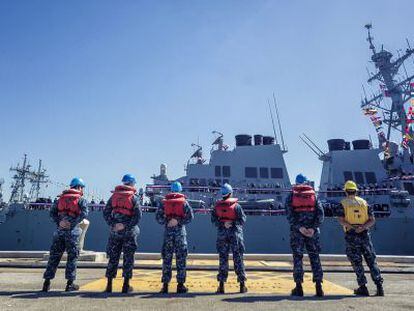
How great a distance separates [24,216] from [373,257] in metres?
18.2

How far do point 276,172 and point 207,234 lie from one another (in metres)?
6.63

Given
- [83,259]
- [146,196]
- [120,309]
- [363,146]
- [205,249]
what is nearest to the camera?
[120,309]

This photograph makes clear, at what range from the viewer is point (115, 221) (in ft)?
15.2

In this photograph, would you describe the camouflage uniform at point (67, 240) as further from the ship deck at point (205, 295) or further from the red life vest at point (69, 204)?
the ship deck at point (205, 295)

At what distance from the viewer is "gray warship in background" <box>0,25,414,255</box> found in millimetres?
17172

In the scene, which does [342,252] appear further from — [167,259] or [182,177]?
[167,259]

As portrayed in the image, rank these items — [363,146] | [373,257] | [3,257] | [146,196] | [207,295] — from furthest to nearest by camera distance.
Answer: [363,146], [146,196], [3,257], [373,257], [207,295]

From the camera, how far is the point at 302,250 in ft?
14.9

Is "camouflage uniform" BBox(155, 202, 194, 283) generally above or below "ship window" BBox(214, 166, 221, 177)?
below

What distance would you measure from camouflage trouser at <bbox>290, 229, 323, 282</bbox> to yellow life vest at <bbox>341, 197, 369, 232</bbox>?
56 cm

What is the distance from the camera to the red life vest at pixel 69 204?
15.4 feet

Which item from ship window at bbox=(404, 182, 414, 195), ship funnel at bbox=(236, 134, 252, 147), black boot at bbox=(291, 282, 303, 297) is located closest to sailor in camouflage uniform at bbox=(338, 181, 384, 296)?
black boot at bbox=(291, 282, 303, 297)

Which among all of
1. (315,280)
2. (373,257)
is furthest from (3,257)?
(373,257)

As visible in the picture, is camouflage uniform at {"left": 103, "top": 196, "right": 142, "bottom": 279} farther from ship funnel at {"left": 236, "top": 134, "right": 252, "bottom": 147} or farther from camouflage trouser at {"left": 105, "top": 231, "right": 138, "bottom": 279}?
ship funnel at {"left": 236, "top": 134, "right": 252, "bottom": 147}
